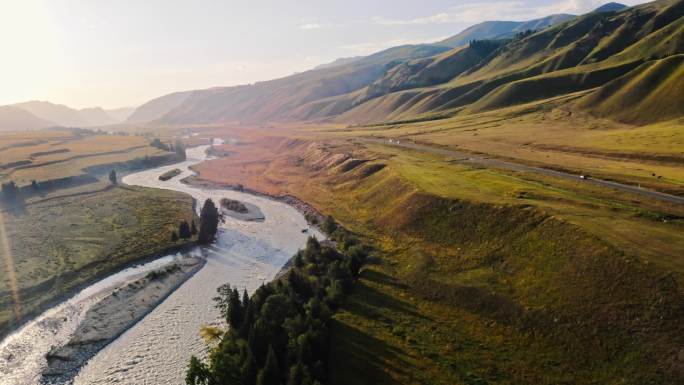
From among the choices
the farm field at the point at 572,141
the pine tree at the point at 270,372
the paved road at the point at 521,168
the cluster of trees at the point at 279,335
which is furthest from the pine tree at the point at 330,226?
the farm field at the point at 572,141

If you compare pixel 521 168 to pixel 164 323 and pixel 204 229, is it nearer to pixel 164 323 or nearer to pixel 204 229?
pixel 204 229

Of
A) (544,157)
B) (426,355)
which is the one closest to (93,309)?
(426,355)

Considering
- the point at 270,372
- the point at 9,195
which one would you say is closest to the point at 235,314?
the point at 270,372

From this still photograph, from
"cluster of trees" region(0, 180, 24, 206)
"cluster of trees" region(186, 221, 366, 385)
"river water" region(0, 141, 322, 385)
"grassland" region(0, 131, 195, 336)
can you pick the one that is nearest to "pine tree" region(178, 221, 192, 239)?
"grassland" region(0, 131, 195, 336)

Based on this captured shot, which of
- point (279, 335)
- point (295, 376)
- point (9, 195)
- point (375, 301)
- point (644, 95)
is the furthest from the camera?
point (644, 95)

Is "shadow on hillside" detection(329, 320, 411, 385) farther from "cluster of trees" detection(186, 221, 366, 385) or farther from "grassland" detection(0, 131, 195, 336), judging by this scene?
"grassland" detection(0, 131, 195, 336)
